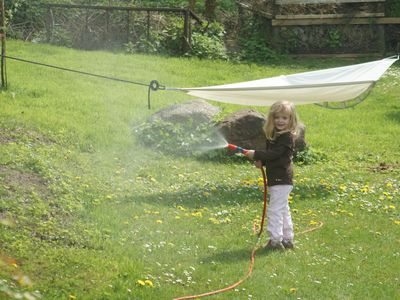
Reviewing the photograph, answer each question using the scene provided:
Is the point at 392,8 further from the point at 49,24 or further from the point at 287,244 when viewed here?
the point at 287,244

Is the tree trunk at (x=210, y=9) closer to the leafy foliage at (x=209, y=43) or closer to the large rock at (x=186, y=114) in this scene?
the leafy foliage at (x=209, y=43)

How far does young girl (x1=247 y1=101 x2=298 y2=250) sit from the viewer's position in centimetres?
686

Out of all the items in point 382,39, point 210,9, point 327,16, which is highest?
point 210,9

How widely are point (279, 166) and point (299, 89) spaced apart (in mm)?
2423

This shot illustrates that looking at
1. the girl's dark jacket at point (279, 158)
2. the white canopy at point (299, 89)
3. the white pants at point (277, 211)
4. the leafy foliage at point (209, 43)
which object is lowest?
the white pants at point (277, 211)

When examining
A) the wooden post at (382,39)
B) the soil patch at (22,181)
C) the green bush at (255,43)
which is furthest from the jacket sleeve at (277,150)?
the wooden post at (382,39)

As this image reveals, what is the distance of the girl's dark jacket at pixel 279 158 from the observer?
6.88 meters

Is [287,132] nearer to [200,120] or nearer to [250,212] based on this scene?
[250,212]

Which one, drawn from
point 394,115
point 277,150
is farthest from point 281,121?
point 394,115

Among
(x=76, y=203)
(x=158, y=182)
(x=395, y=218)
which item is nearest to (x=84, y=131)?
(x=158, y=182)

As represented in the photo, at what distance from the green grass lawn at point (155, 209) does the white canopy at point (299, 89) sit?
43.7 inches

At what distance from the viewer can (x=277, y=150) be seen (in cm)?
689

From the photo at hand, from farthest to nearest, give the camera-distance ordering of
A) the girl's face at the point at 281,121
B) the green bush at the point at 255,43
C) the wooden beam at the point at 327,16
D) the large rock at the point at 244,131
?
the wooden beam at the point at 327,16, the green bush at the point at 255,43, the large rock at the point at 244,131, the girl's face at the point at 281,121

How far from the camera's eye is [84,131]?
10.0 metres
